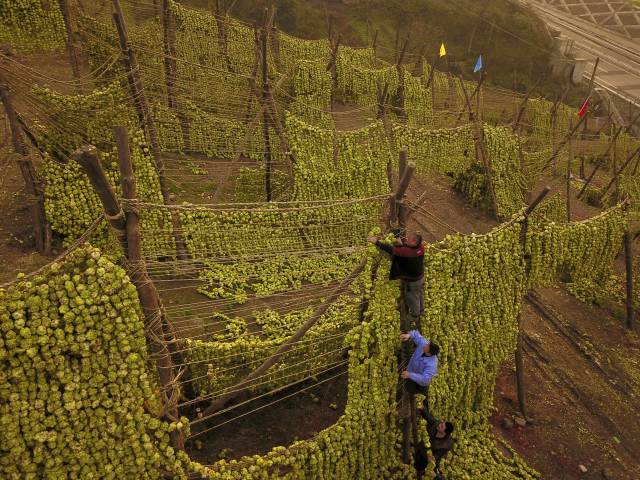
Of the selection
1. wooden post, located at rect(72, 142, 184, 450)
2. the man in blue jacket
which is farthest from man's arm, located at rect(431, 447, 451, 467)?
wooden post, located at rect(72, 142, 184, 450)

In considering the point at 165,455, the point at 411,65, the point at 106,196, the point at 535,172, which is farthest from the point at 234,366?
the point at 411,65

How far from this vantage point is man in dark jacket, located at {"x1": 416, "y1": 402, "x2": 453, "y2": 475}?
6.53m

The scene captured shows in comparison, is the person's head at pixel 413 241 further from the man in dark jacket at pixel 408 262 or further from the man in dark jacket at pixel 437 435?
the man in dark jacket at pixel 437 435

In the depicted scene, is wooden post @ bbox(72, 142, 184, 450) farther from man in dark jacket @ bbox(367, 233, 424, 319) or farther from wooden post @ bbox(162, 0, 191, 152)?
wooden post @ bbox(162, 0, 191, 152)

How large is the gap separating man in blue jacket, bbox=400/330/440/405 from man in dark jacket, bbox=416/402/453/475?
620 mm

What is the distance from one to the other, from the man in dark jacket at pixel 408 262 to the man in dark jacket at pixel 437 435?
1.79 meters

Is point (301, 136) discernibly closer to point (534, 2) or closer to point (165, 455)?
point (165, 455)

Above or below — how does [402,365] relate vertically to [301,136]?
below

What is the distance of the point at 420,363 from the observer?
625cm

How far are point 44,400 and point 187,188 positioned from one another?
966 centimetres

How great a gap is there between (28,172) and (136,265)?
18.9 ft

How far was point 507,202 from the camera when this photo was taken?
1377 centimetres

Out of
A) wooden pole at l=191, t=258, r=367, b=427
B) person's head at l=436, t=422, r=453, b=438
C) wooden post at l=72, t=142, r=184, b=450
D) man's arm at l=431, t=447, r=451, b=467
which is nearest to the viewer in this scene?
wooden post at l=72, t=142, r=184, b=450

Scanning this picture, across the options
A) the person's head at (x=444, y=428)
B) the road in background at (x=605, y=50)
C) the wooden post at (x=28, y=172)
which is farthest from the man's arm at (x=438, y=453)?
the road in background at (x=605, y=50)
